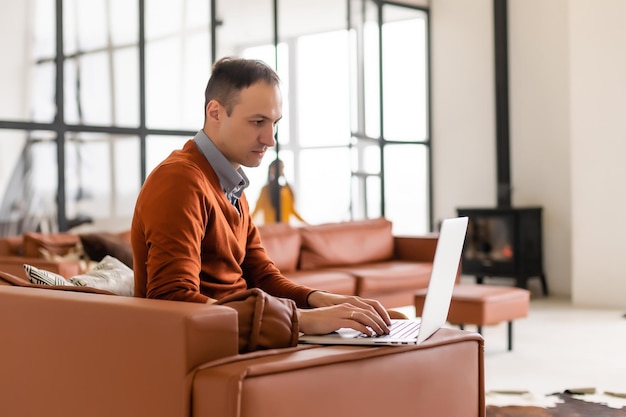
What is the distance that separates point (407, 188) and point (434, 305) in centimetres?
710

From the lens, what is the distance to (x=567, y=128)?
8484 millimetres

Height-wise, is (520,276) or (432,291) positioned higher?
(432,291)

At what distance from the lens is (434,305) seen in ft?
6.98

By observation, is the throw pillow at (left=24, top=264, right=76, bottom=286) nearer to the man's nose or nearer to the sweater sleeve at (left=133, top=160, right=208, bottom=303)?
the sweater sleeve at (left=133, top=160, right=208, bottom=303)

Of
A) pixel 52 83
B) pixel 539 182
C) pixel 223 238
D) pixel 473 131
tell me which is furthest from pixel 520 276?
pixel 223 238

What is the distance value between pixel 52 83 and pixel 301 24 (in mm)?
2605

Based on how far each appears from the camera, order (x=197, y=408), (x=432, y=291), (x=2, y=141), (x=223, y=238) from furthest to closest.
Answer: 1. (x=2, y=141)
2. (x=223, y=238)
3. (x=432, y=291)
4. (x=197, y=408)

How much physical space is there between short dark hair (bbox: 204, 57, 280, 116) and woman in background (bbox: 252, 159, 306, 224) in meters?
5.22

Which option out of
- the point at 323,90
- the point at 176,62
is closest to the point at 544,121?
the point at 323,90

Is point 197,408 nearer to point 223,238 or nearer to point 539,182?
point 223,238

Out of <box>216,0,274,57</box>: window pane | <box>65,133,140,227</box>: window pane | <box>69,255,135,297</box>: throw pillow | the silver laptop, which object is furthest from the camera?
<box>216,0,274,57</box>: window pane

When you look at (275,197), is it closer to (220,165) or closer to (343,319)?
(220,165)

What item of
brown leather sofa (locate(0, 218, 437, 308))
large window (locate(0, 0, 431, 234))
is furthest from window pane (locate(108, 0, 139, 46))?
brown leather sofa (locate(0, 218, 437, 308))

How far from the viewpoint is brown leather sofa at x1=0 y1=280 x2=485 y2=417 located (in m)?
1.87
